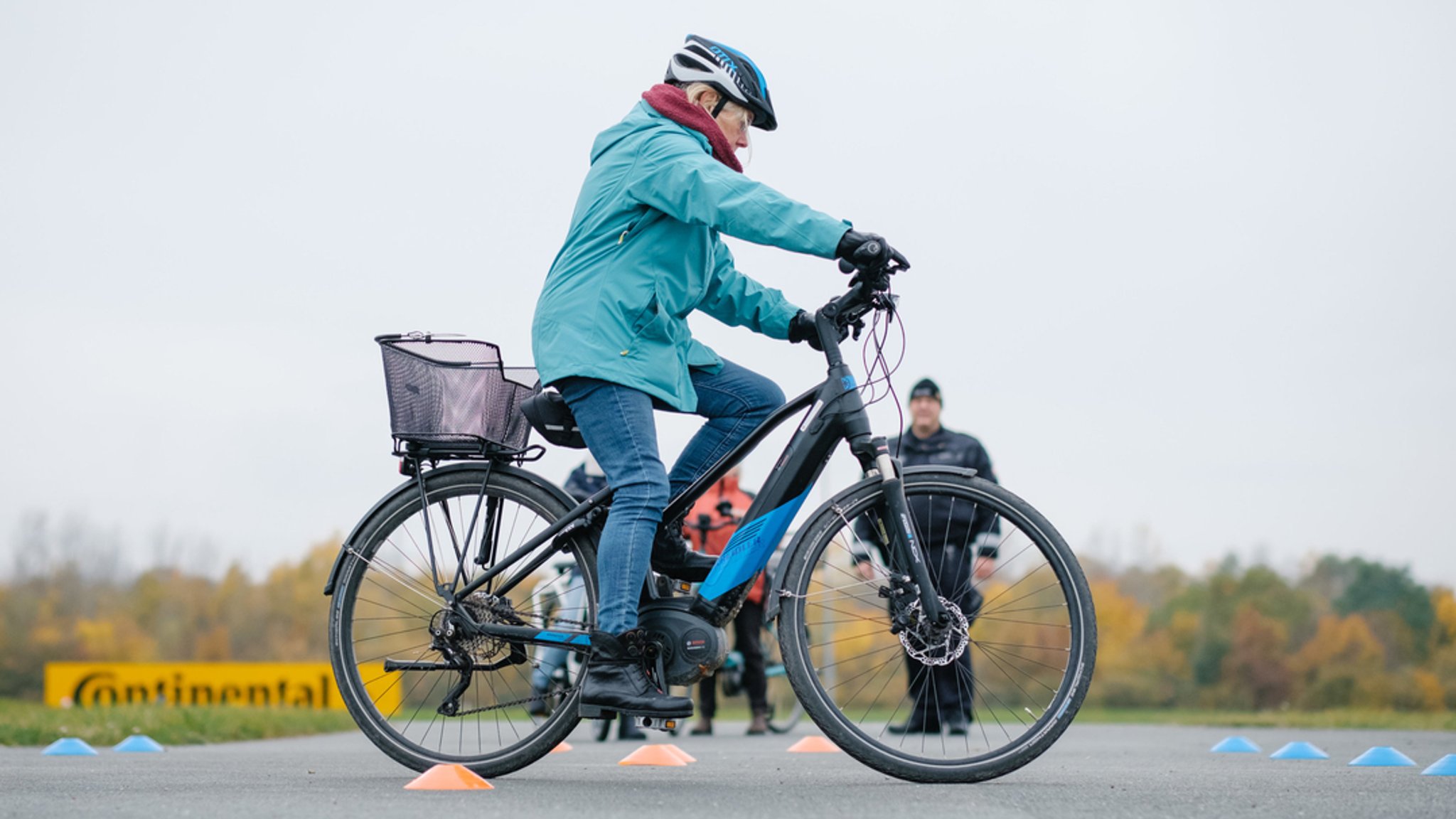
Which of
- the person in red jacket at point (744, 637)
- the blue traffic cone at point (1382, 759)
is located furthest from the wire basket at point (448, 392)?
the person in red jacket at point (744, 637)

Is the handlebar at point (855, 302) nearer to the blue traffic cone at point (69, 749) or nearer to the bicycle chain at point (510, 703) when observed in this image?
the bicycle chain at point (510, 703)

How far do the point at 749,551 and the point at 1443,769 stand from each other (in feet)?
8.31

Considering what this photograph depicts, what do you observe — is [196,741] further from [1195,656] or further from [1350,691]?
[1195,656]

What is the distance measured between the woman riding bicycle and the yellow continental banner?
51.0ft

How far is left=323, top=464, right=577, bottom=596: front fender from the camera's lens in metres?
4.83

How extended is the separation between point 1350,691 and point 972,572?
31843mm

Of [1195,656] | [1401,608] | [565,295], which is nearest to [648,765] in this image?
[565,295]

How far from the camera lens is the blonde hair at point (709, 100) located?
15.2 ft

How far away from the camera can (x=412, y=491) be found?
4922mm

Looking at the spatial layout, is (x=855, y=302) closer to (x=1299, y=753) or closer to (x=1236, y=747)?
(x=1299, y=753)

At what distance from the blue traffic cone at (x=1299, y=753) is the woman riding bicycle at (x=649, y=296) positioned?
137 inches

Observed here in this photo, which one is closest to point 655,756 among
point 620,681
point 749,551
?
point 620,681

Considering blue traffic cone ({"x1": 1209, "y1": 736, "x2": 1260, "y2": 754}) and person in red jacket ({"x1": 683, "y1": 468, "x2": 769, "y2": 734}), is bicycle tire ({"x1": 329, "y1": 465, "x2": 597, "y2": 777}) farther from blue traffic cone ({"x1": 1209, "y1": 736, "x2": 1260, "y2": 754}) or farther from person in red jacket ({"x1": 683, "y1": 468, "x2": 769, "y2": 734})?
person in red jacket ({"x1": 683, "y1": 468, "x2": 769, "y2": 734})

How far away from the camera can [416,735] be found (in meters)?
4.91
